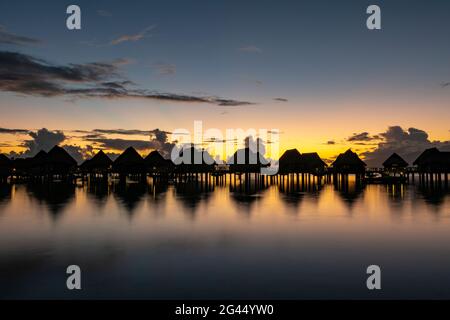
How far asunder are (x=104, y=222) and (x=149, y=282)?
34.0ft

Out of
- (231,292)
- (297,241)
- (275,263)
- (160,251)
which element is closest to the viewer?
(231,292)

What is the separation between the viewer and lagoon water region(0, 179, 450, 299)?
28.0 feet

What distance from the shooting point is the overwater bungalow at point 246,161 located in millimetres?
64500

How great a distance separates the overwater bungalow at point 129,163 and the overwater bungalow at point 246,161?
53.5 feet

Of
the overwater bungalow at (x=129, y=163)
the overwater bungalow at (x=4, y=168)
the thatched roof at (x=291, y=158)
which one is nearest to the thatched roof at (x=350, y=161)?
the thatched roof at (x=291, y=158)

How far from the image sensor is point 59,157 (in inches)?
2266

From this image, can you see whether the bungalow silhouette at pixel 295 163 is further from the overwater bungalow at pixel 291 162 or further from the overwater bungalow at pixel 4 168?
the overwater bungalow at pixel 4 168

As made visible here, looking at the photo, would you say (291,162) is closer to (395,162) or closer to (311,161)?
(311,161)

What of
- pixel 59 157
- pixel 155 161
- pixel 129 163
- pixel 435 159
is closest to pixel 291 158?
pixel 435 159

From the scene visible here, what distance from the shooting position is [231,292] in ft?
27.2

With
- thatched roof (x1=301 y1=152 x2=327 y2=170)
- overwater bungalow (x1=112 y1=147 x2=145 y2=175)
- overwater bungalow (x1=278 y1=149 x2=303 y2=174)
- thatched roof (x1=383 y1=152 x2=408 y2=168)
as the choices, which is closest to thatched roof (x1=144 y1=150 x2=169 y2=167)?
overwater bungalow (x1=112 y1=147 x2=145 y2=175)

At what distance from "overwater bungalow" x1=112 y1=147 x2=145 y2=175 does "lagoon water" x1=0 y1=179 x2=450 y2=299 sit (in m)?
34.3

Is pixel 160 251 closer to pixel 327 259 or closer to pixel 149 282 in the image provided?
pixel 149 282
